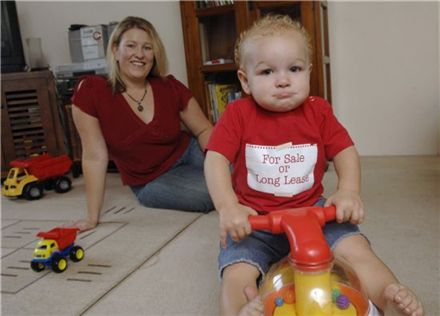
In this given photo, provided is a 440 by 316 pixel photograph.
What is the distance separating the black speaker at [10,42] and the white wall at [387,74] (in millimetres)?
1766

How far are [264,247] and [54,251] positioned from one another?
2.16ft

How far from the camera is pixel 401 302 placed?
0.65 metres

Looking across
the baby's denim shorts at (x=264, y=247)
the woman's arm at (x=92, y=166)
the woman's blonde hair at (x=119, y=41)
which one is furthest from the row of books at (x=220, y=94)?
the baby's denim shorts at (x=264, y=247)

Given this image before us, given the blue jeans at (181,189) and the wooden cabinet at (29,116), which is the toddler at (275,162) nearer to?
the blue jeans at (181,189)

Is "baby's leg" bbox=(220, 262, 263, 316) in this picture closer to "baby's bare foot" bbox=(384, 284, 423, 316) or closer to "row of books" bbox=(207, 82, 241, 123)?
"baby's bare foot" bbox=(384, 284, 423, 316)

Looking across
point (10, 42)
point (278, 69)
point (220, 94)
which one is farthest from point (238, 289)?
point (10, 42)

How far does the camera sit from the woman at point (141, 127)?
1586mm

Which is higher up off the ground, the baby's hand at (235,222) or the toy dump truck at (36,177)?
the baby's hand at (235,222)

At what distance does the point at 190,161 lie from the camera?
186 centimetres

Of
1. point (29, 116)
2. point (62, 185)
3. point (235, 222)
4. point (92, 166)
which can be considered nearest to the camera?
point (235, 222)

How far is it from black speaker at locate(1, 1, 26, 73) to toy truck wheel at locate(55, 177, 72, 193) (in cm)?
80

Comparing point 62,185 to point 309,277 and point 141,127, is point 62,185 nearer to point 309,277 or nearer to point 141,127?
point 141,127

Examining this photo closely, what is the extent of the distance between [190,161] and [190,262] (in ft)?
2.41

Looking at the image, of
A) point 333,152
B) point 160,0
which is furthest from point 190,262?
point 160,0
